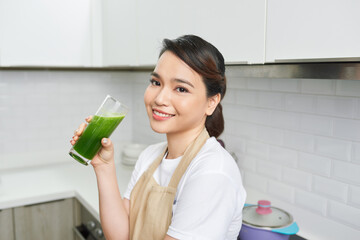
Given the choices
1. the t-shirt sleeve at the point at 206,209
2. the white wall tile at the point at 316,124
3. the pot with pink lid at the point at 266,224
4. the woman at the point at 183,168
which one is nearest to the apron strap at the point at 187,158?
the woman at the point at 183,168

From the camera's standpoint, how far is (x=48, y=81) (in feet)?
7.97

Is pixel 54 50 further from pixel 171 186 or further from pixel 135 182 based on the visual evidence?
pixel 171 186

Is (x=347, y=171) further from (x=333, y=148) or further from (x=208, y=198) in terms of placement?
(x=208, y=198)

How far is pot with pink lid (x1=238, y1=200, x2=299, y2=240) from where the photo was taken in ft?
3.76

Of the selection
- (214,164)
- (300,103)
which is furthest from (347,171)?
(214,164)

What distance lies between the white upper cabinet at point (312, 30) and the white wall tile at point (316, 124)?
1.48 feet

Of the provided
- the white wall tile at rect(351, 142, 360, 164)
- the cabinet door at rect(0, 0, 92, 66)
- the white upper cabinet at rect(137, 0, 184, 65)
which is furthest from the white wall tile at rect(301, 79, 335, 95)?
the cabinet door at rect(0, 0, 92, 66)

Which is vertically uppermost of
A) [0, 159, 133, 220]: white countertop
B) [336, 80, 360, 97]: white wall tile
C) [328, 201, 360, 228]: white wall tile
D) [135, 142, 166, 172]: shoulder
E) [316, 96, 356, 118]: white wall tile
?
[336, 80, 360, 97]: white wall tile

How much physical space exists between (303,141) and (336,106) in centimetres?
21

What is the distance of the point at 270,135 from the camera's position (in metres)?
1.63

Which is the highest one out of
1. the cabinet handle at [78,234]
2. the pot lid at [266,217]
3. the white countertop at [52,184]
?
the pot lid at [266,217]

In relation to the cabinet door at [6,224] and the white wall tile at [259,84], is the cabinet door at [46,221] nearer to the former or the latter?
the cabinet door at [6,224]

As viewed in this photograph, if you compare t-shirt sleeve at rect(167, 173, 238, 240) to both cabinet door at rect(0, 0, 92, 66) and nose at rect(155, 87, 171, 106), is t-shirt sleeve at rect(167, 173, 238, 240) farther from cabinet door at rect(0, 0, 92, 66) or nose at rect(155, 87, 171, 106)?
cabinet door at rect(0, 0, 92, 66)

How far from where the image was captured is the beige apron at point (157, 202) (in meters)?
1.03
